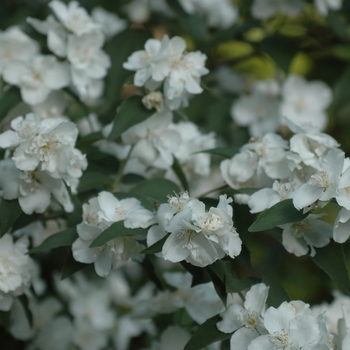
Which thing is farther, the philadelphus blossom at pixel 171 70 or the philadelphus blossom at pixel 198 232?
the philadelphus blossom at pixel 171 70

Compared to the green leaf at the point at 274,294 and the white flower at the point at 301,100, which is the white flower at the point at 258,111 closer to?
the white flower at the point at 301,100

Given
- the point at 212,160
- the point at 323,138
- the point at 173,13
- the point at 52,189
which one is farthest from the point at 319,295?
the point at 52,189

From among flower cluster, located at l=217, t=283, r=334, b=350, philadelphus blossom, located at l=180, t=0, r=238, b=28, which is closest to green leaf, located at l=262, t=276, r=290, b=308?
flower cluster, located at l=217, t=283, r=334, b=350

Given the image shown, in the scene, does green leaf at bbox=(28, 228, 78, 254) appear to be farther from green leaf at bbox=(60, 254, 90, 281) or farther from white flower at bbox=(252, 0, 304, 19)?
white flower at bbox=(252, 0, 304, 19)

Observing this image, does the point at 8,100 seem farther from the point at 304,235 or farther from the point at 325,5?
the point at 325,5

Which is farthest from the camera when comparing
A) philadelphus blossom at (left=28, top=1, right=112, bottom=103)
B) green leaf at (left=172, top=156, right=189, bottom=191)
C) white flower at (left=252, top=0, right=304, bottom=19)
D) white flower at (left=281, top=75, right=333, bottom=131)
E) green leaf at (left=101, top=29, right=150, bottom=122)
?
white flower at (left=281, top=75, right=333, bottom=131)

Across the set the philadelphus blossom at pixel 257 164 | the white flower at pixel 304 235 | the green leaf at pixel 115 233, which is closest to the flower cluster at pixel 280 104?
the philadelphus blossom at pixel 257 164

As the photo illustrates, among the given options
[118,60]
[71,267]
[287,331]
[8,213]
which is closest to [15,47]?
[118,60]
